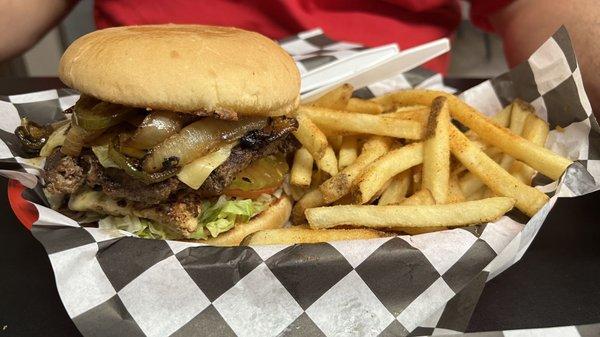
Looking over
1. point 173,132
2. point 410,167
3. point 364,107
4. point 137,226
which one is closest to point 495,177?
point 410,167

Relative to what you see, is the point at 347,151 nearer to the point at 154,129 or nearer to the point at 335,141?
the point at 335,141

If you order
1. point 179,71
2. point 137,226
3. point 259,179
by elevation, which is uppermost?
point 179,71

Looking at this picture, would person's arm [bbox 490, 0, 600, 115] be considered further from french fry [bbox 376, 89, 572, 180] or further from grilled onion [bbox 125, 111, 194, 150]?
grilled onion [bbox 125, 111, 194, 150]

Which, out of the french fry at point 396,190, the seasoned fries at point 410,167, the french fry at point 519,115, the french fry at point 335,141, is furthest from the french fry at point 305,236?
the french fry at point 519,115

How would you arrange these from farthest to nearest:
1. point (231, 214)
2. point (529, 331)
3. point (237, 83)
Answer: point (231, 214), point (237, 83), point (529, 331)

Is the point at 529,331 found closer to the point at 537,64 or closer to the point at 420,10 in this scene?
the point at 537,64

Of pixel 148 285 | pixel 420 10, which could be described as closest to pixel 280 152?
pixel 148 285

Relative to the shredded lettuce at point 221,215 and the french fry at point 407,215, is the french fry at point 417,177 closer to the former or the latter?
the french fry at point 407,215
